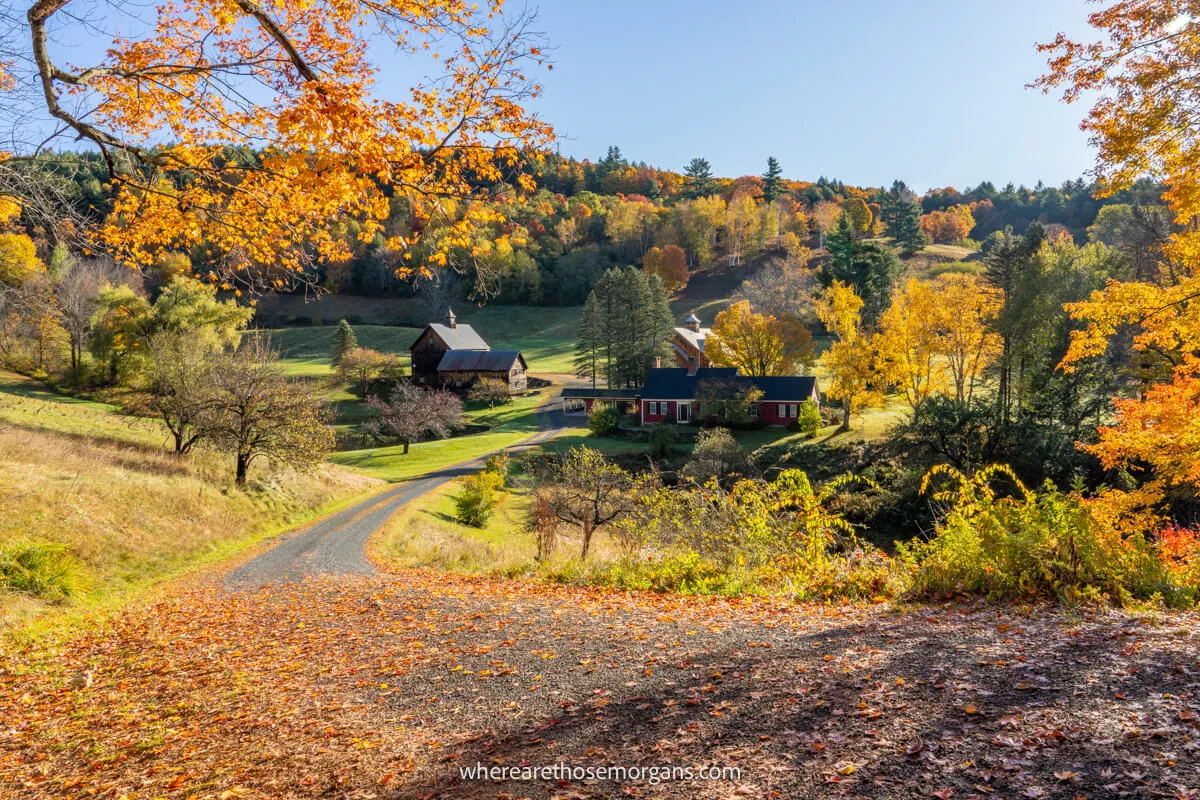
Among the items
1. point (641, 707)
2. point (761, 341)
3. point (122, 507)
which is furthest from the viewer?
point (761, 341)

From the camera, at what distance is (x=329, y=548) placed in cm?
1895

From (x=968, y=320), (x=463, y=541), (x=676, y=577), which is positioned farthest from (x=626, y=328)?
(x=676, y=577)

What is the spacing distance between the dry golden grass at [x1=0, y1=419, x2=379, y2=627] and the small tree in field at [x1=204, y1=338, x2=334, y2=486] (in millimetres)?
1519

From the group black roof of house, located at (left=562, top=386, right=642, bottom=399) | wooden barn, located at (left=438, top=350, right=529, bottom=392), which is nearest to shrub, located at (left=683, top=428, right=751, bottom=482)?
black roof of house, located at (left=562, top=386, right=642, bottom=399)

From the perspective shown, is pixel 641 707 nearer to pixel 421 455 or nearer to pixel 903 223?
pixel 421 455

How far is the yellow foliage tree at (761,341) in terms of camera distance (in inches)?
2047

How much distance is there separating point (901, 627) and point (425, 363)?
6594 cm

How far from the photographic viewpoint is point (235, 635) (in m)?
8.66

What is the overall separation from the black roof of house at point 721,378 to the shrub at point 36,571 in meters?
40.6

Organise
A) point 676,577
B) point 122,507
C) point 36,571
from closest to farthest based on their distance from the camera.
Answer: point 676,577
point 36,571
point 122,507

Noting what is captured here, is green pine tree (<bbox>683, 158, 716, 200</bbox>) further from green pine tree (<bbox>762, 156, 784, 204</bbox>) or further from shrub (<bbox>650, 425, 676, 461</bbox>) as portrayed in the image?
shrub (<bbox>650, 425, 676, 461</bbox>)

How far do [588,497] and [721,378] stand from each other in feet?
101

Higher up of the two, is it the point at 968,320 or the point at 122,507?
the point at 968,320

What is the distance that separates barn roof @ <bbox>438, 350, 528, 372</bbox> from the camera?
6353 cm
